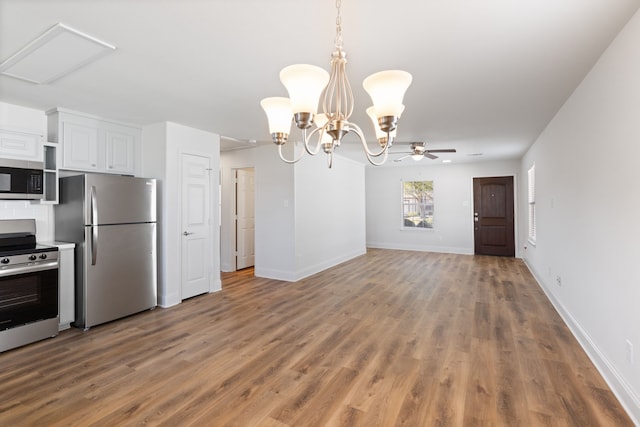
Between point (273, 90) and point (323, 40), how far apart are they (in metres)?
0.98

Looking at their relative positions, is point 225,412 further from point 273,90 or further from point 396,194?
point 396,194

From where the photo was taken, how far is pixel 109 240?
3.49m

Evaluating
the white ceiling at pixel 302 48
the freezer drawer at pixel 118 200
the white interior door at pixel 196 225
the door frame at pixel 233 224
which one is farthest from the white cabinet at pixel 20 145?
the door frame at pixel 233 224

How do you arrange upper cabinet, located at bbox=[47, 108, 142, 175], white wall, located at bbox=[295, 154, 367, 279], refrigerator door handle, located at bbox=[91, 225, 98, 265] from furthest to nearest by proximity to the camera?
white wall, located at bbox=[295, 154, 367, 279]
upper cabinet, located at bbox=[47, 108, 142, 175]
refrigerator door handle, located at bbox=[91, 225, 98, 265]

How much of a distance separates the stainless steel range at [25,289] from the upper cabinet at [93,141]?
924 millimetres

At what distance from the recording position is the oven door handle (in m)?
2.79

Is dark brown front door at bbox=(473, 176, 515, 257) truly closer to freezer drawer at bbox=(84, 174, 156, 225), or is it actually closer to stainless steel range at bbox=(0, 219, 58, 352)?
freezer drawer at bbox=(84, 174, 156, 225)

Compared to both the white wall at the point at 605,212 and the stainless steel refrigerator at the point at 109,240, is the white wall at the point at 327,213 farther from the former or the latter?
the white wall at the point at 605,212

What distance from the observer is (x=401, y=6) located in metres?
1.74

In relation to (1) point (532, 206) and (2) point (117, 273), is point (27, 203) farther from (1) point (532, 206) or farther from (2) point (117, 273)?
(1) point (532, 206)

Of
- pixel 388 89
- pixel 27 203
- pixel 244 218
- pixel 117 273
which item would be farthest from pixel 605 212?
pixel 244 218

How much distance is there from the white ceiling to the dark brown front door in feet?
14.9

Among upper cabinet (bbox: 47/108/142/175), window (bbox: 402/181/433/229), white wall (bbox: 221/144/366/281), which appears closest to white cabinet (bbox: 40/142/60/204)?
upper cabinet (bbox: 47/108/142/175)

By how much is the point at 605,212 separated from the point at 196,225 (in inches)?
175
